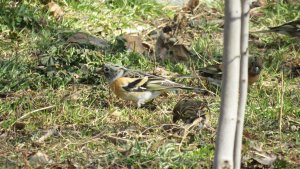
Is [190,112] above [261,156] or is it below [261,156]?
above

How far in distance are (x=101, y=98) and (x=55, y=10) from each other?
2342 millimetres

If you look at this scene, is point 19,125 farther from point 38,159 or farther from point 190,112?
point 190,112

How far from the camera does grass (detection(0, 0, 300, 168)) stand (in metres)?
5.77

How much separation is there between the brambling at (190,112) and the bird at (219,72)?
1143mm

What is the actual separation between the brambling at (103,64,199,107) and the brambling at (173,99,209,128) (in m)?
0.86

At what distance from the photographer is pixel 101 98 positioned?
7594 mm

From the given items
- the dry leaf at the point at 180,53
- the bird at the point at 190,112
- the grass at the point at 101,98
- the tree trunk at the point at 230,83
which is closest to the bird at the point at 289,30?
the grass at the point at 101,98

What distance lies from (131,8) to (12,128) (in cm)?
391

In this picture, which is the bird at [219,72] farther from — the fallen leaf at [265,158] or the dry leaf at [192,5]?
the dry leaf at [192,5]

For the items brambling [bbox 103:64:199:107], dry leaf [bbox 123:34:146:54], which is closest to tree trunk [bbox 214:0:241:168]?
brambling [bbox 103:64:199:107]

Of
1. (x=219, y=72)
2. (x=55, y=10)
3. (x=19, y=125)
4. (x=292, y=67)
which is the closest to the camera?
(x=19, y=125)

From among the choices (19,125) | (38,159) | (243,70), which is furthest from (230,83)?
(19,125)

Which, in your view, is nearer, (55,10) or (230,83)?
(230,83)

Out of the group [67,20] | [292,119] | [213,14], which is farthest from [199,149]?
[213,14]
